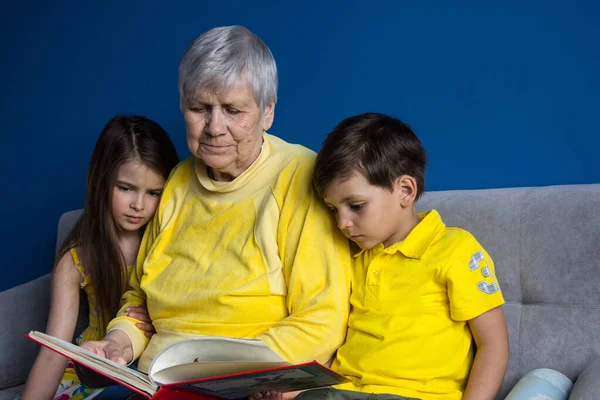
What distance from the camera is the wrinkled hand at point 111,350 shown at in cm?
172

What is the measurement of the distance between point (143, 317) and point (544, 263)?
1094 millimetres

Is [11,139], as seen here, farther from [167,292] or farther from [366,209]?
[366,209]

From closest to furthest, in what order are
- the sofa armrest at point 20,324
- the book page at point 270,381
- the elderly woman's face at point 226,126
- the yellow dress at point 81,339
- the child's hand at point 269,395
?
the book page at point 270,381 < the child's hand at point 269,395 < the elderly woman's face at point 226,126 < the yellow dress at point 81,339 < the sofa armrest at point 20,324

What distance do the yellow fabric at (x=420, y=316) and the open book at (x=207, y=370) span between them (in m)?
0.26

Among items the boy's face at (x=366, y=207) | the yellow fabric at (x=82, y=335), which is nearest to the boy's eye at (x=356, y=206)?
the boy's face at (x=366, y=207)

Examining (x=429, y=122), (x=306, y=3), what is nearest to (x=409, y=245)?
(x=429, y=122)

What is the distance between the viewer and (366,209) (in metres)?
1.64

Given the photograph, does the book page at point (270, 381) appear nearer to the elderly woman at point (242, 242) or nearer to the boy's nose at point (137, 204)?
the elderly woman at point (242, 242)

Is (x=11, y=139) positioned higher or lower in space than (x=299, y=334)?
higher

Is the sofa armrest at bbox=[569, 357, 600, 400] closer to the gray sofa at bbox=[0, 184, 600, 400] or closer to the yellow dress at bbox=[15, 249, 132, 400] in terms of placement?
the gray sofa at bbox=[0, 184, 600, 400]

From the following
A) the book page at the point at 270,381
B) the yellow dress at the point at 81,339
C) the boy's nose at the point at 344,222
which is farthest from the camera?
the yellow dress at the point at 81,339

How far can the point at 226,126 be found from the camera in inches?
70.0

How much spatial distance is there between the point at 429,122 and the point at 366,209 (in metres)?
0.62

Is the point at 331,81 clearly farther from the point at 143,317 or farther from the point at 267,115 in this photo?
the point at 143,317
